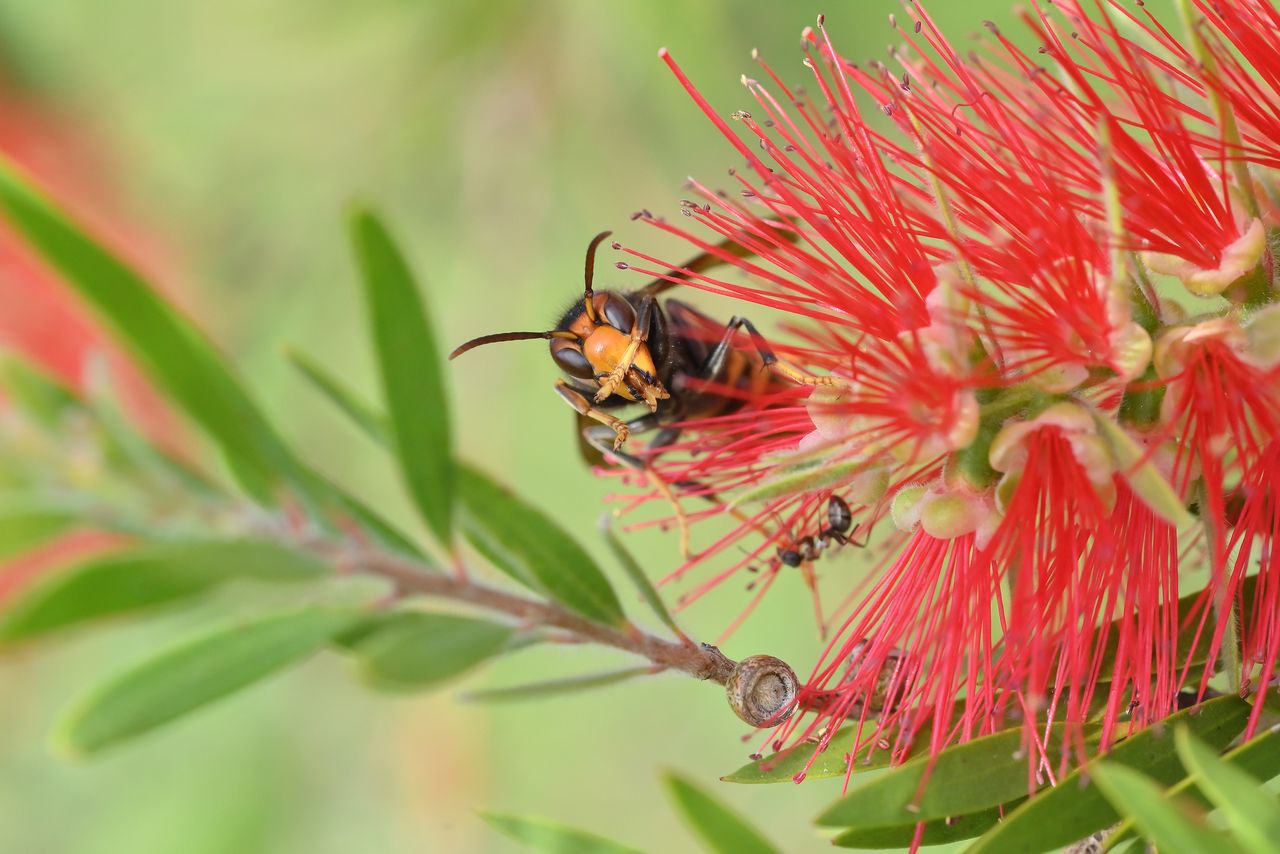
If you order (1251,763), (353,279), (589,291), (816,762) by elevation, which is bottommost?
(1251,763)

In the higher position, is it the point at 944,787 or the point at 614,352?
the point at 614,352

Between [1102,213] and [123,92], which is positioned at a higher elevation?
[123,92]

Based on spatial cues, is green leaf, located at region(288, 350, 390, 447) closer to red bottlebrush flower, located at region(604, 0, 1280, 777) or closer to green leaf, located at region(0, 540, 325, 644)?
green leaf, located at region(0, 540, 325, 644)

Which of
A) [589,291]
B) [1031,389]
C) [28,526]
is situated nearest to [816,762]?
[1031,389]

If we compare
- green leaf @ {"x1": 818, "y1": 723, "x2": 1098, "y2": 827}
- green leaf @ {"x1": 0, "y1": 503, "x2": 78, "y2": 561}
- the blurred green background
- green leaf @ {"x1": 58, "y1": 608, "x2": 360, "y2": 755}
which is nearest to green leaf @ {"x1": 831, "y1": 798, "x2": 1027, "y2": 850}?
green leaf @ {"x1": 818, "y1": 723, "x2": 1098, "y2": 827}

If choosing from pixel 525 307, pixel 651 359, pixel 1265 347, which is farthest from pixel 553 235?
pixel 1265 347

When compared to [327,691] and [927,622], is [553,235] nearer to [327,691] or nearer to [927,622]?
[327,691]

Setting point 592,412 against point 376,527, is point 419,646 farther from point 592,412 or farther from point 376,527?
point 592,412

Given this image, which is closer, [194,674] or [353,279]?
[194,674]

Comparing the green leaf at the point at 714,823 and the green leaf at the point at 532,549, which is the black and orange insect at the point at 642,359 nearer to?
the green leaf at the point at 532,549
